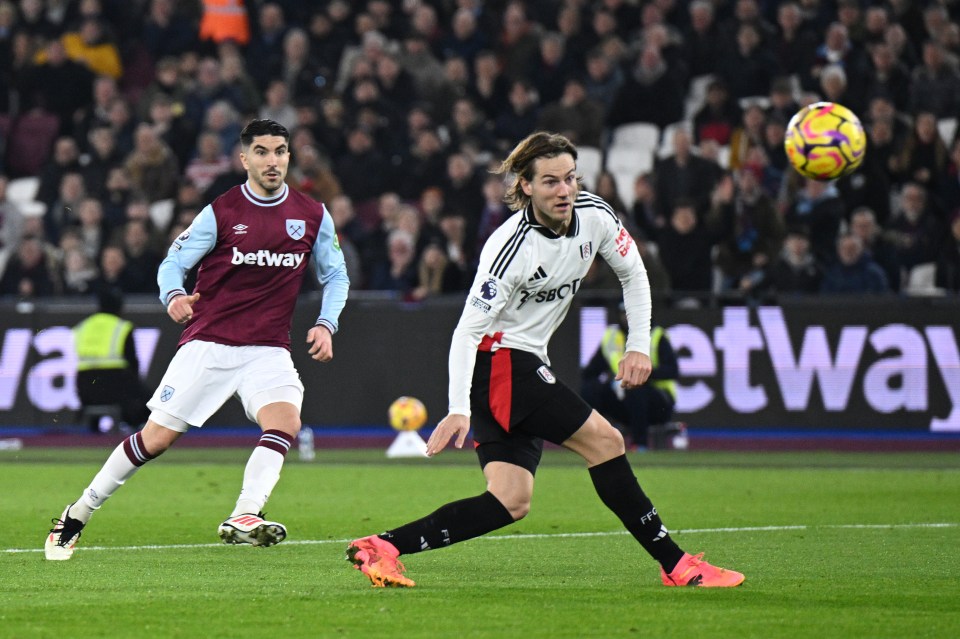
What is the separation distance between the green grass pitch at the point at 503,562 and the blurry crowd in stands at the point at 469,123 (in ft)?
14.8

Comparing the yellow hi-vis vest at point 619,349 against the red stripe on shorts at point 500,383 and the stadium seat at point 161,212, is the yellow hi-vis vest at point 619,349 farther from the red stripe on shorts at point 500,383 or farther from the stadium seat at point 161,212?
the red stripe on shorts at point 500,383

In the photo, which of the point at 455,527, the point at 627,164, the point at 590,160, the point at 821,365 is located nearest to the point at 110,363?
the point at 590,160

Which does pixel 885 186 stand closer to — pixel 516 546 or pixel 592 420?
pixel 516 546

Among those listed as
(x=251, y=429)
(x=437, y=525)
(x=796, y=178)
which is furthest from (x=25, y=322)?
(x=437, y=525)

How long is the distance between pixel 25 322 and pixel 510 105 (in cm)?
666

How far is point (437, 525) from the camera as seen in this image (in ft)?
24.6

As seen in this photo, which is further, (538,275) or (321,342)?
(321,342)

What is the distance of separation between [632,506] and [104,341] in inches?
485

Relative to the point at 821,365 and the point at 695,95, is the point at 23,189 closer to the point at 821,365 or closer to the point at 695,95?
the point at 695,95

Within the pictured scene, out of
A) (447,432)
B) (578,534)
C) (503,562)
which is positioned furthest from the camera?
(578,534)

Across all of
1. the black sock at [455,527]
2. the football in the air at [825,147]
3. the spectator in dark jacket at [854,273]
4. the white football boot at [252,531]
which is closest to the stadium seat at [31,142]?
the spectator in dark jacket at [854,273]

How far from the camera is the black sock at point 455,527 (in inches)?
294

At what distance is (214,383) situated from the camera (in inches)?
332

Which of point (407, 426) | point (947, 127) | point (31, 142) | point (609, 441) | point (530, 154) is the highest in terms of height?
point (947, 127)
